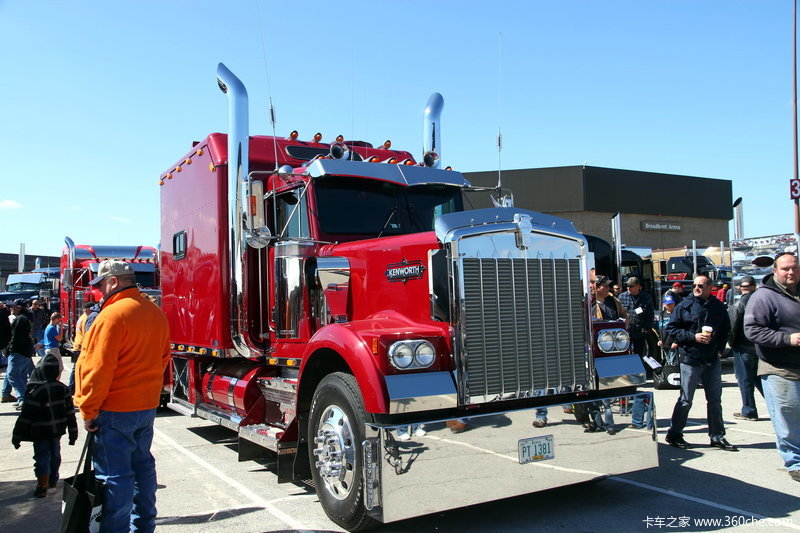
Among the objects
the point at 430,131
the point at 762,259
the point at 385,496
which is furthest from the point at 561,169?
the point at 385,496

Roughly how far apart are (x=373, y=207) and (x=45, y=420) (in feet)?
11.1

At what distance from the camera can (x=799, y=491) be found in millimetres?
5363

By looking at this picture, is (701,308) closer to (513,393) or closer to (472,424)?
(513,393)

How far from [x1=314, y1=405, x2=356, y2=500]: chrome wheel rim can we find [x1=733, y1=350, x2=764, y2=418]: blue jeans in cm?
584

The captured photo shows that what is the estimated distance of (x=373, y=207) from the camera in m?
6.24

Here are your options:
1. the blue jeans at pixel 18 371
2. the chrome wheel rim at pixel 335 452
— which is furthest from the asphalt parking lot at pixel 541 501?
the blue jeans at pixel 18 371

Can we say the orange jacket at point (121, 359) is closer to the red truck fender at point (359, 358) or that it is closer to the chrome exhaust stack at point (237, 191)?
the red truck fender at point (359, 358)

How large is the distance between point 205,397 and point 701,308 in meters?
5.77

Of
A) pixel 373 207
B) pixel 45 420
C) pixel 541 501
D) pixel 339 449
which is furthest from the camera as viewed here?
pixel 373 207

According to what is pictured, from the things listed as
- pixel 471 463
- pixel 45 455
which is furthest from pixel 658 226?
pixel 45 455

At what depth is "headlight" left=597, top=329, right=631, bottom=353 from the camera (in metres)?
5.28

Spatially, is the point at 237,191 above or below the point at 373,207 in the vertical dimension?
above

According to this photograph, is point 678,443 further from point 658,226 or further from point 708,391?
point 658,226

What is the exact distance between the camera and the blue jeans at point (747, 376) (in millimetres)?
8242
